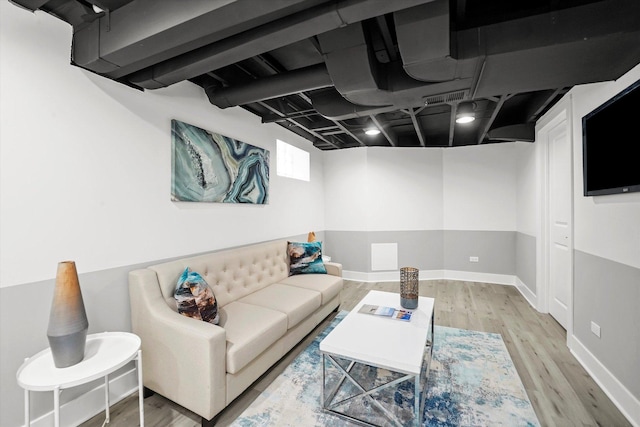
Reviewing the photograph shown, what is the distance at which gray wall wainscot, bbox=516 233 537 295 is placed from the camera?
3.80m

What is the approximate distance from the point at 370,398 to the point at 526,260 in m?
3.59

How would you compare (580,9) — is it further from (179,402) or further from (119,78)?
(179,402)

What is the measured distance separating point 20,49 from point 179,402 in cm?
229

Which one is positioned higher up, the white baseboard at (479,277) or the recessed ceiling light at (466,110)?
the recessed ceiling light at (466,110)

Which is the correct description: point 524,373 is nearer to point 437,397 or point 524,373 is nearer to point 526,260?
point 437,397

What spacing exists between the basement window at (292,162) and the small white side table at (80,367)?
8.85 feet

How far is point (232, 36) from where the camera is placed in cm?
171

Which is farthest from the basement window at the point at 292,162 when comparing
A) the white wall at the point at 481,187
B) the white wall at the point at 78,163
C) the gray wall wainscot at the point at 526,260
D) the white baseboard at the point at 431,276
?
the gray wall wainscot at the point at 526,260

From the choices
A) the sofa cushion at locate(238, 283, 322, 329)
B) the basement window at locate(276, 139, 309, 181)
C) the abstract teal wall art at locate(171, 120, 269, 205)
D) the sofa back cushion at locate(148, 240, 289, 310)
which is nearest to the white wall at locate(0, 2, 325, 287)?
the abstract teal wall art at locate(171, 120, 269, 205)

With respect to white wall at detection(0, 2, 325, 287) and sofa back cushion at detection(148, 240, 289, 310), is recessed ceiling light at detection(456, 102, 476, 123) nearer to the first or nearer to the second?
sofa back cushion at detection(148, 240, 289, 310)

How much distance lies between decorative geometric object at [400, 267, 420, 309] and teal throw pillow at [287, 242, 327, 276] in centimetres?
139

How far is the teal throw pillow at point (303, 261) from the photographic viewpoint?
3541 millimetres

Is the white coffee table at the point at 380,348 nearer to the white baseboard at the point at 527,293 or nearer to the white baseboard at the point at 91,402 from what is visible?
the white baseboard at the point at 91,402

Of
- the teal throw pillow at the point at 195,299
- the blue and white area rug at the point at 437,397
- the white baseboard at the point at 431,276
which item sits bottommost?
the blue and white area rug at the point at 437,397
